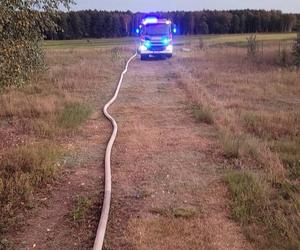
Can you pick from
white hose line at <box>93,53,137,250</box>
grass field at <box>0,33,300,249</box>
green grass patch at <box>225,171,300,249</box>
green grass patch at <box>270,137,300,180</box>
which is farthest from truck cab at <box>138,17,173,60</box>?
green grass patch at <box>225,171,300,249</box>

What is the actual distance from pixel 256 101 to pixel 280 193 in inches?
296

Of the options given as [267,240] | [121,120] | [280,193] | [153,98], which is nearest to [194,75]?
[153,98]

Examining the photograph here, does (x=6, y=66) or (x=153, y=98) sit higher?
(x=6, y=66)

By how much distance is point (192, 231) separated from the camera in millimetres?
4977

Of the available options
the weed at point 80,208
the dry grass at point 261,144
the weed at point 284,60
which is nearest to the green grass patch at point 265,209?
the dry grass at point 261,144

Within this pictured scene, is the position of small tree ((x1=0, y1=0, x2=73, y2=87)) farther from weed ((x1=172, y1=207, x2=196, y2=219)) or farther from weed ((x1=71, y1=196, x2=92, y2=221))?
weed ((x1=172, y1=207, x2=196, y2=219))

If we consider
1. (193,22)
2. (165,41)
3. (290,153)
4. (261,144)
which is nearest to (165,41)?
(165,41)

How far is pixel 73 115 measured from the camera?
10750 millimetres

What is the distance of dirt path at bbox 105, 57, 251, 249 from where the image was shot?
4.86 m

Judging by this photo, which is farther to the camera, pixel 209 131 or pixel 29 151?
pixel 209 131

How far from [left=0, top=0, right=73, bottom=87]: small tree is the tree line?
8291 centimetres

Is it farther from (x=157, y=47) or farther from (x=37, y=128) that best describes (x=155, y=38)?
(x=37, y=128)

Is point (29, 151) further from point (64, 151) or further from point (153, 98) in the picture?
point (153, 98)

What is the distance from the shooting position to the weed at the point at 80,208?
5383mm
